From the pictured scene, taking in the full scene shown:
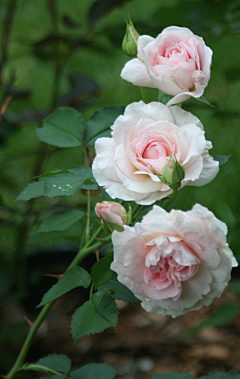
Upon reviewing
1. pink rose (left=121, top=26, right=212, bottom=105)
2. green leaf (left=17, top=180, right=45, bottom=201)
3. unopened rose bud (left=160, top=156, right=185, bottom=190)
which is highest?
pink rose (left=121, top=26, right=212, bottom=105)

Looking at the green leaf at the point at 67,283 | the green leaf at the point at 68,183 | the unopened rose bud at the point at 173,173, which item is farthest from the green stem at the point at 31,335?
the unopened rose bud at the point at 173,173

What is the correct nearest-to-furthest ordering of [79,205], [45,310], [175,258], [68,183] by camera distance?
[175,258] → [68,183] → [45,310] → [79,205]

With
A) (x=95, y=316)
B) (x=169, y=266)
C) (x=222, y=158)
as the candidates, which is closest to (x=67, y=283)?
(x=95, y=316)

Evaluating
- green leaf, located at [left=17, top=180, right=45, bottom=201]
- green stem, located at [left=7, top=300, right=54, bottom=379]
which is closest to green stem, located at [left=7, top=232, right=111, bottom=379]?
green stem, located at [left=7, top=300, right=54, bottom=379]

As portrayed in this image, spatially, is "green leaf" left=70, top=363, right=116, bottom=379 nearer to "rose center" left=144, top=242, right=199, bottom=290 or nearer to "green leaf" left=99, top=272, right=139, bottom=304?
"green leaf" left=99, top=272, right=139, bottom=304

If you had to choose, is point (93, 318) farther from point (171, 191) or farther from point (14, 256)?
point (14, 256)

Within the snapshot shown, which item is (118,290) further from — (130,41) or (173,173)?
(130,41)

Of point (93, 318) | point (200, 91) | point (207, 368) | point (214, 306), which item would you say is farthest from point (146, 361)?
point (200, 91)
